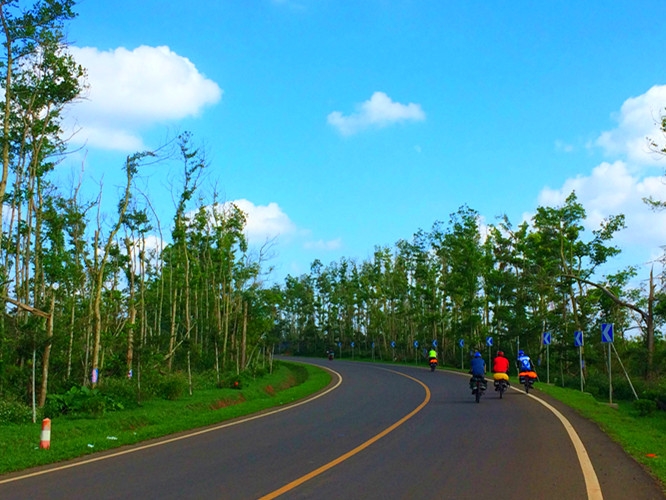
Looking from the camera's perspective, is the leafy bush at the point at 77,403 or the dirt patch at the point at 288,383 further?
the dirt patch at the point at 288,383

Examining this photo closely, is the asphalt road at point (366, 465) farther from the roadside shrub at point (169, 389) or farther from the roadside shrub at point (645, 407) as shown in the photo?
the roadside shrub at point (645, 407)

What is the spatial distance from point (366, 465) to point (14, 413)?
32.8 feet

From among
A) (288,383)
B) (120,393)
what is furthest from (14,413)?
(288,383)

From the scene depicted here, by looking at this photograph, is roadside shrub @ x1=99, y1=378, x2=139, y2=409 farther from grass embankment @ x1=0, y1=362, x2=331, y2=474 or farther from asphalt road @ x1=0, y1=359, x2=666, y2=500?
asphalt road @ x1=0, y1=359, x2=666, y2=500

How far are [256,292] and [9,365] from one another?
75.2 ft

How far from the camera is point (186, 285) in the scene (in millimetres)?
27594

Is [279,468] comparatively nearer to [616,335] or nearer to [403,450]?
[403,450]

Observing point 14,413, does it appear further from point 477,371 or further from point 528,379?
point 528,379

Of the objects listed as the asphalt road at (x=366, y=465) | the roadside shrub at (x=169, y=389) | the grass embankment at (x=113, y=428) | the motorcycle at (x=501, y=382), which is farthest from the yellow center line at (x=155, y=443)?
the motorcycle at (x=501, y=382)

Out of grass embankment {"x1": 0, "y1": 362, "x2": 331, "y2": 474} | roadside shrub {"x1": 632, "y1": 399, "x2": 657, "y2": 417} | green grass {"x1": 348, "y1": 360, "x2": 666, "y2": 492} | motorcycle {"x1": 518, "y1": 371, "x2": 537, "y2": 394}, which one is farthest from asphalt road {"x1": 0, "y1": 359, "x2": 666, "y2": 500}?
motorcycle {"x1": 518, "y1": 371, "x2": 537, "y2": 394}

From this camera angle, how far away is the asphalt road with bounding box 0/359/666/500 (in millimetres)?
7867

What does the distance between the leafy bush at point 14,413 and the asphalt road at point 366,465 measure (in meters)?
4.36

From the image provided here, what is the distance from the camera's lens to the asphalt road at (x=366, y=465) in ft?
25.8

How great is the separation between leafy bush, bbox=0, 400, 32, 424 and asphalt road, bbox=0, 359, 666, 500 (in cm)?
436
